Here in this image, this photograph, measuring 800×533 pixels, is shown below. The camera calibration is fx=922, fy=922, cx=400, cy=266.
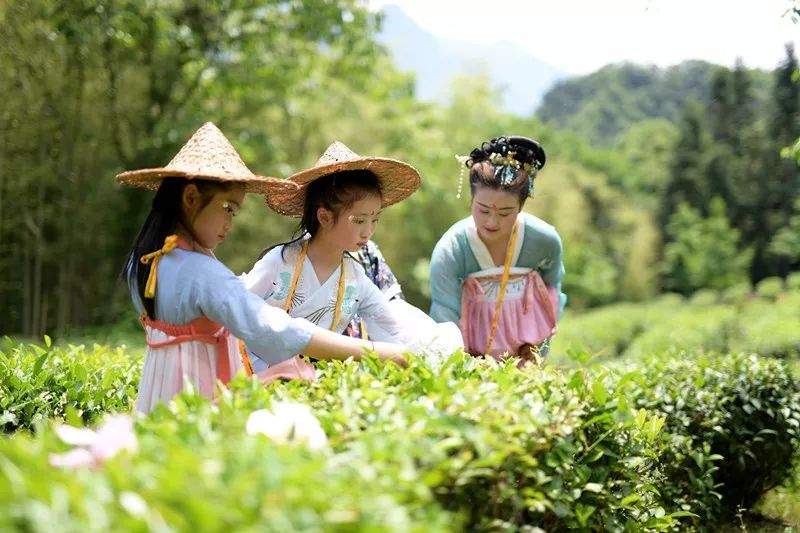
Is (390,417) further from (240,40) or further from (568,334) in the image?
(568,334)

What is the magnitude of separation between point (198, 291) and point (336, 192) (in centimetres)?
100

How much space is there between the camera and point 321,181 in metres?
3.78

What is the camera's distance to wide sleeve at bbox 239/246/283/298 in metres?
3.76

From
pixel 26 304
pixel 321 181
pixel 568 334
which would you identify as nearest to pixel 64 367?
pixel 321 181

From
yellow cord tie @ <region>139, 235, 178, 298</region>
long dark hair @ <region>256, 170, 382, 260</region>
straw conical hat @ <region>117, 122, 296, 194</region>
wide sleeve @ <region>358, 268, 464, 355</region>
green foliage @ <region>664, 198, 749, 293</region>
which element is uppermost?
straw conical hat @ <region>117, 122, 296, 194</region>

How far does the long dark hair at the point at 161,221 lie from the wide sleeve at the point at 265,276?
0.74 m

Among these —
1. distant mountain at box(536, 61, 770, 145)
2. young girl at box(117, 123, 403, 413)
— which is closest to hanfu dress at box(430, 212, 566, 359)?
young girl at box(117, 123, 403, 413)

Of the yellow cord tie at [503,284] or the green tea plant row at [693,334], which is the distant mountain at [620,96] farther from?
the yellow cord tie at [503,284]

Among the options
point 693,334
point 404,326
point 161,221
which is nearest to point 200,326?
point 161,221

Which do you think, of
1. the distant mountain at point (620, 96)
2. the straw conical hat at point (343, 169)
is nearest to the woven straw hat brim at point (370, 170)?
the straw conical hat at point (343, 169)

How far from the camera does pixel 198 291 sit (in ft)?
9.35

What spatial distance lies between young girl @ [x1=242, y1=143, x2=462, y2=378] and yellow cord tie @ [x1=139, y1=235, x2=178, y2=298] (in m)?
0.77

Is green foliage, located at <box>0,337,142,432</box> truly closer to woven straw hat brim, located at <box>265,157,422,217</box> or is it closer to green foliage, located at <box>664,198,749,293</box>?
woven straw hat brim, located at <box>265,157,422,217</box>

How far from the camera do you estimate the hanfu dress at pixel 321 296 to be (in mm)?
3742
